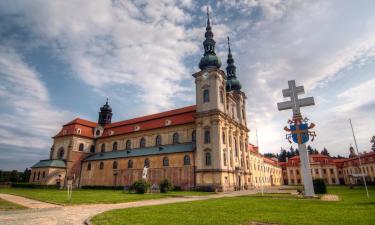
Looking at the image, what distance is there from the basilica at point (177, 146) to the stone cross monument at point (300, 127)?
17.5 m

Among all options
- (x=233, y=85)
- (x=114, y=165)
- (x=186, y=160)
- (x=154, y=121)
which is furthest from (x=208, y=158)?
(x=233, y=85)

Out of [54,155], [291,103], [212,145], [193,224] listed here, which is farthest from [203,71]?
[54,155]

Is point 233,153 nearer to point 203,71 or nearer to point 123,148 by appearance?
point 203,71

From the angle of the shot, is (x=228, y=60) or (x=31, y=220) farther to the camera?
(x=228, y=60)

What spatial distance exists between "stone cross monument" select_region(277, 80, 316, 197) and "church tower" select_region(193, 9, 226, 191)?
17.5m

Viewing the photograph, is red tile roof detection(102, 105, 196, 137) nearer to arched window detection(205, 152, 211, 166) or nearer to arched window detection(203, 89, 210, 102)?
arched window detection(203, 89, 210, 102)

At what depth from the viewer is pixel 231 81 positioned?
54969 mm

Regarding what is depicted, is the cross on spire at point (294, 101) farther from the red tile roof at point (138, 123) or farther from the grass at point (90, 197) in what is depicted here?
the red tile roof at point (138, 123)

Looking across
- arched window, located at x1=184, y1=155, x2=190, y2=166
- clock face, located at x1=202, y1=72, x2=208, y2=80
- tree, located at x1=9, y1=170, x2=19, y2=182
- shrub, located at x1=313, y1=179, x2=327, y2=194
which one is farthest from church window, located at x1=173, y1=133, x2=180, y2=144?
tree, located at x1=9, y1=170, x2=19, y2=182

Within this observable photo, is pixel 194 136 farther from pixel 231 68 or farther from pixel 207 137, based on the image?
pixel 231 68

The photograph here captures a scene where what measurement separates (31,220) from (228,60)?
177 feet

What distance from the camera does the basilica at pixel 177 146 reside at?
128ft

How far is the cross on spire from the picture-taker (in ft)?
70.9

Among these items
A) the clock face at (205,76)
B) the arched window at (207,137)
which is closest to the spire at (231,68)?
the clock face at (205,76)
